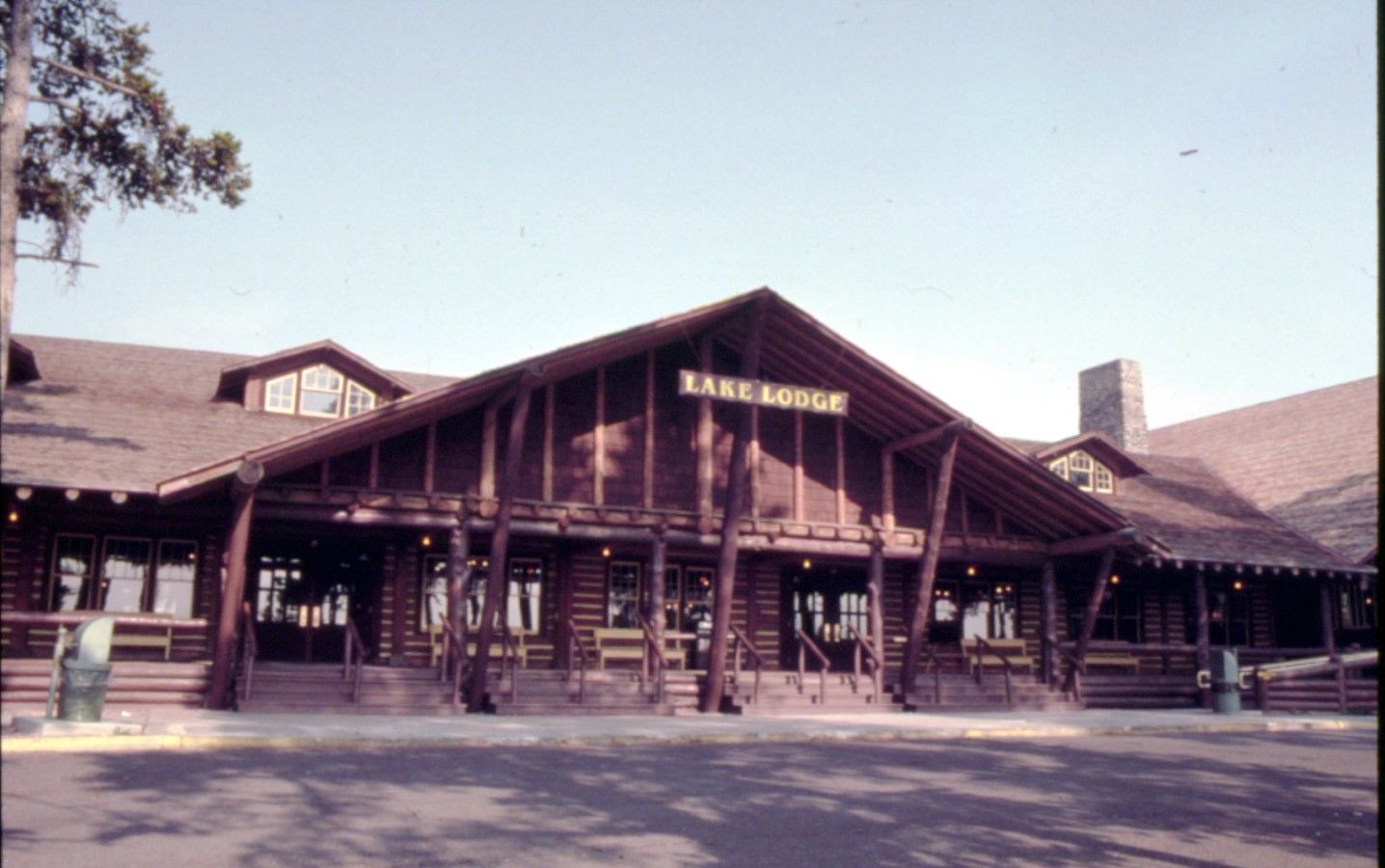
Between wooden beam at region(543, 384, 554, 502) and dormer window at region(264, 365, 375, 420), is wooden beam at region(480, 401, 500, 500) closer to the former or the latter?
wooden beam at region(543, 384, 554, 502)

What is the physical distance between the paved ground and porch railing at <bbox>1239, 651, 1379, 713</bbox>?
32.3ft

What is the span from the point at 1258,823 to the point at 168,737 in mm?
11277

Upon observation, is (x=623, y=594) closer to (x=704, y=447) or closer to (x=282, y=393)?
(x=704, y=447)

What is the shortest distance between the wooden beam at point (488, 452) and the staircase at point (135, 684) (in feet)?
17.2

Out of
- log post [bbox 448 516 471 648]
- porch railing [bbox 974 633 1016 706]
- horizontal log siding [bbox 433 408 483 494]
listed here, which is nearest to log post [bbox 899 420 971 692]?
porch railing [bbox 974 633 1016 706]

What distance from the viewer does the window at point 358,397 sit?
24.0m

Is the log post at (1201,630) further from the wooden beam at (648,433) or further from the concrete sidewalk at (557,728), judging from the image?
the wooden beam at (648,433)

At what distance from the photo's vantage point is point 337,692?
18703mm

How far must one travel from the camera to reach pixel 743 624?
Answer: 25.0m

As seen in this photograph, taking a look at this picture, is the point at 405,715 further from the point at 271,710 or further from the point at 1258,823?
the point at 1258,823

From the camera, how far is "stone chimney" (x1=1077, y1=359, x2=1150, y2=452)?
34375mm

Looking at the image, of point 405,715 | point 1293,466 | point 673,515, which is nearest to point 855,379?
point 673,515

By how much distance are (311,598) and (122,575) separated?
11.1 feet

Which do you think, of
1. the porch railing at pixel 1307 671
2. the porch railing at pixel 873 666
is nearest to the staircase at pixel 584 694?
the porch railing at pixel 873 666
